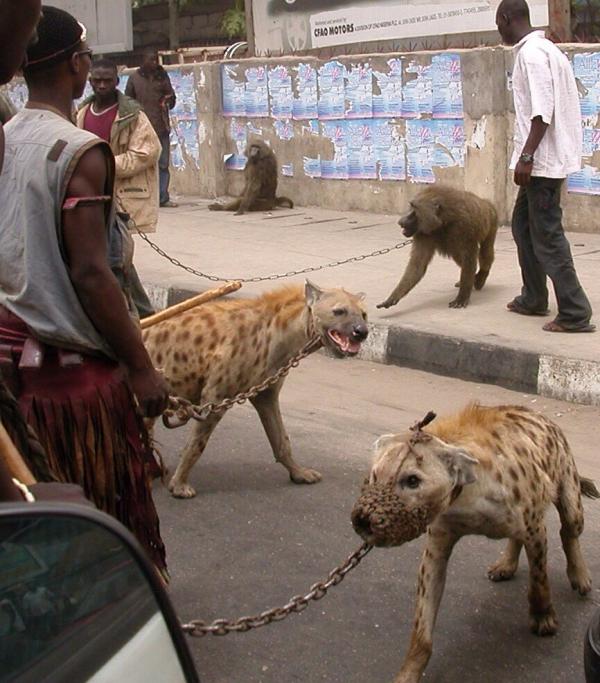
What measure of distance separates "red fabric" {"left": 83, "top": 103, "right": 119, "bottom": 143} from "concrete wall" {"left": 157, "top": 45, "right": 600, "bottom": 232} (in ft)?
16.5

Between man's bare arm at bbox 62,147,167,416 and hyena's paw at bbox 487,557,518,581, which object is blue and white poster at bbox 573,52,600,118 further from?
man's bare arm at bbox 62,147,167,416

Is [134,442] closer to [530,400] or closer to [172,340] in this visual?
[172,340]

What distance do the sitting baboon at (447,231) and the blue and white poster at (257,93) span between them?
6250 mm

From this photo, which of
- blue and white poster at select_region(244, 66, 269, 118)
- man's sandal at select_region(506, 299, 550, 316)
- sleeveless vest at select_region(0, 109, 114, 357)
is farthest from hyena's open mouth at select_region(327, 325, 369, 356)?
blue and white poster at select_region(244, 66, 269, 118)

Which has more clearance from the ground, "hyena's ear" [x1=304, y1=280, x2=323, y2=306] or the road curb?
"hyena's ear" [x1=304, y1=280, x2=323, y2=306]

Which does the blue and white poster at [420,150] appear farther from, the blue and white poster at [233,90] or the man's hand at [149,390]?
the man's hand at [149,390]

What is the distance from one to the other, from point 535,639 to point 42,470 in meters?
2.05

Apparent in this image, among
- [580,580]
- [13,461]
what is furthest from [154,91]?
[13,461]

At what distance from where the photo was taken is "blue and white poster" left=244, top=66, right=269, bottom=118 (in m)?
14.6

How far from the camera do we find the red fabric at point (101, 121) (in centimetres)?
757

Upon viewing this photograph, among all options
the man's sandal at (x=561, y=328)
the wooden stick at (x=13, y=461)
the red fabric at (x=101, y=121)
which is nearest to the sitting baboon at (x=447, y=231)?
the man's sandal at (x=561, y=328)

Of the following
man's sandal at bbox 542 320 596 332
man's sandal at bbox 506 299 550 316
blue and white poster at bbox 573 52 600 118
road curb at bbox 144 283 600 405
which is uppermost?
blue and white poster at bbox 573 52 600 118

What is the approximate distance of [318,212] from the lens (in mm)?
14125

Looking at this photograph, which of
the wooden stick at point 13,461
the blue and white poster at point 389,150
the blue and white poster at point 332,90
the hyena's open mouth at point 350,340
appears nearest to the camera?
the wooden stick at point 13,461
